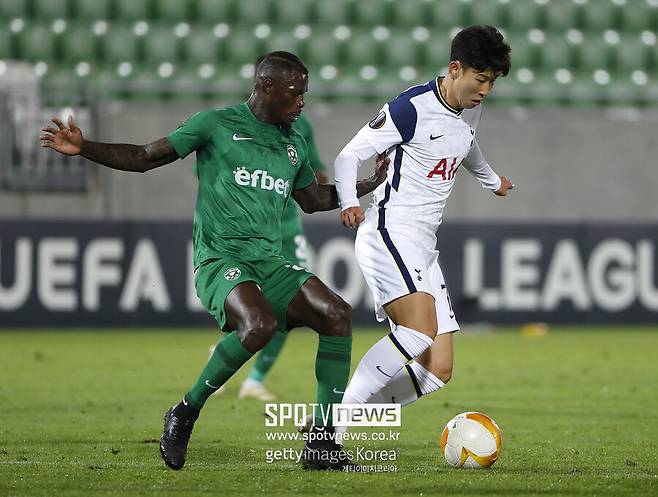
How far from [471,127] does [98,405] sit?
3.36m

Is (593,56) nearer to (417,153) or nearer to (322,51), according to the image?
(322,51)

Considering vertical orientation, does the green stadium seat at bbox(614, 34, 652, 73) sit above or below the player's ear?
below

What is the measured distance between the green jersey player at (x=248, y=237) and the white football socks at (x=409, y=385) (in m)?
0.54

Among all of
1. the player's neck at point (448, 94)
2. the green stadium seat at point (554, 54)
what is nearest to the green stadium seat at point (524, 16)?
the green stadium seat at point (554, 54)

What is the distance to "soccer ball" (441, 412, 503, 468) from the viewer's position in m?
5.74

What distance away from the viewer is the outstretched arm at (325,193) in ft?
20.2

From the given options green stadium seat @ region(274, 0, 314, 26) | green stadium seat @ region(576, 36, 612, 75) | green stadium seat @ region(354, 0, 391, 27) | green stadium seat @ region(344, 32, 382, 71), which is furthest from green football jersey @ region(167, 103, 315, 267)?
green stadium seat @ region(576, 36, 612, 75)

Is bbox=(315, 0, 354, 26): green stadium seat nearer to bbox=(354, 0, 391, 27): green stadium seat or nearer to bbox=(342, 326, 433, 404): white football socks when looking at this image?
bbox=(354, 0, 391, 27): green stadium seat

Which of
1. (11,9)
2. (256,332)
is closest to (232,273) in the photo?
(256,332)

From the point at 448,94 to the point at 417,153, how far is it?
1.06 ft

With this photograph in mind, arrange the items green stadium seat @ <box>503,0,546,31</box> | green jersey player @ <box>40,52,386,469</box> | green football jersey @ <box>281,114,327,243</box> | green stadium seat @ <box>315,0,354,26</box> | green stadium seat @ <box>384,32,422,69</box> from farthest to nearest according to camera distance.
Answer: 1. green stadium seat @ <box>503,0,546,31</box>
2. green stadium seat @ <box>315,0,354,26</box>
3. green stadium seat @ <box>384,32,422,69</box>
4. green football jersey @ <box>281,114,327,243</box>
5. green jersey player @ <box>40,52,386,469</box>

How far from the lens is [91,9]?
55.0ft

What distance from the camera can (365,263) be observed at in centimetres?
628

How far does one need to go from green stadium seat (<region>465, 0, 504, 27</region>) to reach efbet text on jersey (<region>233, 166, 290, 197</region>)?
11.9m
